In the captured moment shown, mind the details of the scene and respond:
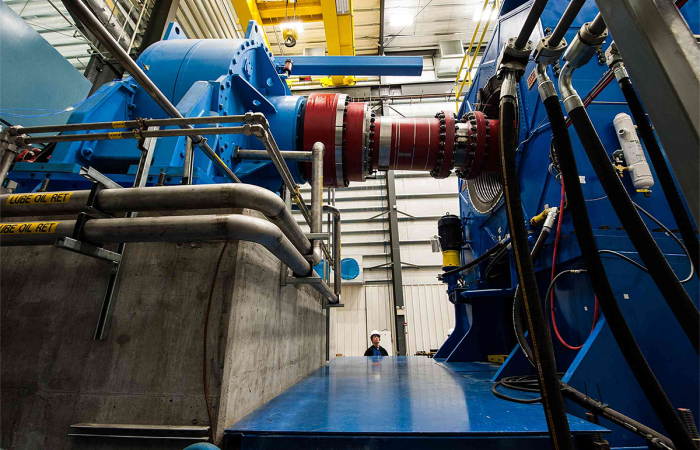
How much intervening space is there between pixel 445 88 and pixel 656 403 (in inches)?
416

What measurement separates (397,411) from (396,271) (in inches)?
273

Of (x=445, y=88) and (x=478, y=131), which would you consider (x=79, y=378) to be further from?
(x=445, y=88)

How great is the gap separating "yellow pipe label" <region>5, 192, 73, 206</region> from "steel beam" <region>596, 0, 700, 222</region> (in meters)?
1.82

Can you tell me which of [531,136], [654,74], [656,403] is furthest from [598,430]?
[531,136]

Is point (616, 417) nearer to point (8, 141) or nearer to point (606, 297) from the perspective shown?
point (606, 297)

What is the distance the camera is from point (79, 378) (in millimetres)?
1230

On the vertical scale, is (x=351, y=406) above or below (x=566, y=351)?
below

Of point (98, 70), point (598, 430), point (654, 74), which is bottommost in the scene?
point (598, 430)

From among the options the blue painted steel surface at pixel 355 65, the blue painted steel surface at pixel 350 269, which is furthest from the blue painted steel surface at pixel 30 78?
the blue painted steel surface at pixel 350 269

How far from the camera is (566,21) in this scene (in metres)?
0.92

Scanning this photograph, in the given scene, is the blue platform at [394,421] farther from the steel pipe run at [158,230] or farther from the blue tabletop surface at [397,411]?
the steel pipe run at [158,230]

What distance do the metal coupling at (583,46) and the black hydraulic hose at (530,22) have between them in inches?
5.4

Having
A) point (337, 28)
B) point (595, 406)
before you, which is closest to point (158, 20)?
point (337, 28)

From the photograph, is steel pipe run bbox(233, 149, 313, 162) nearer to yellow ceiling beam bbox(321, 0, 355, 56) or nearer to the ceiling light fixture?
yellow ceiling beam bbox(321, 0, 355, 56)
